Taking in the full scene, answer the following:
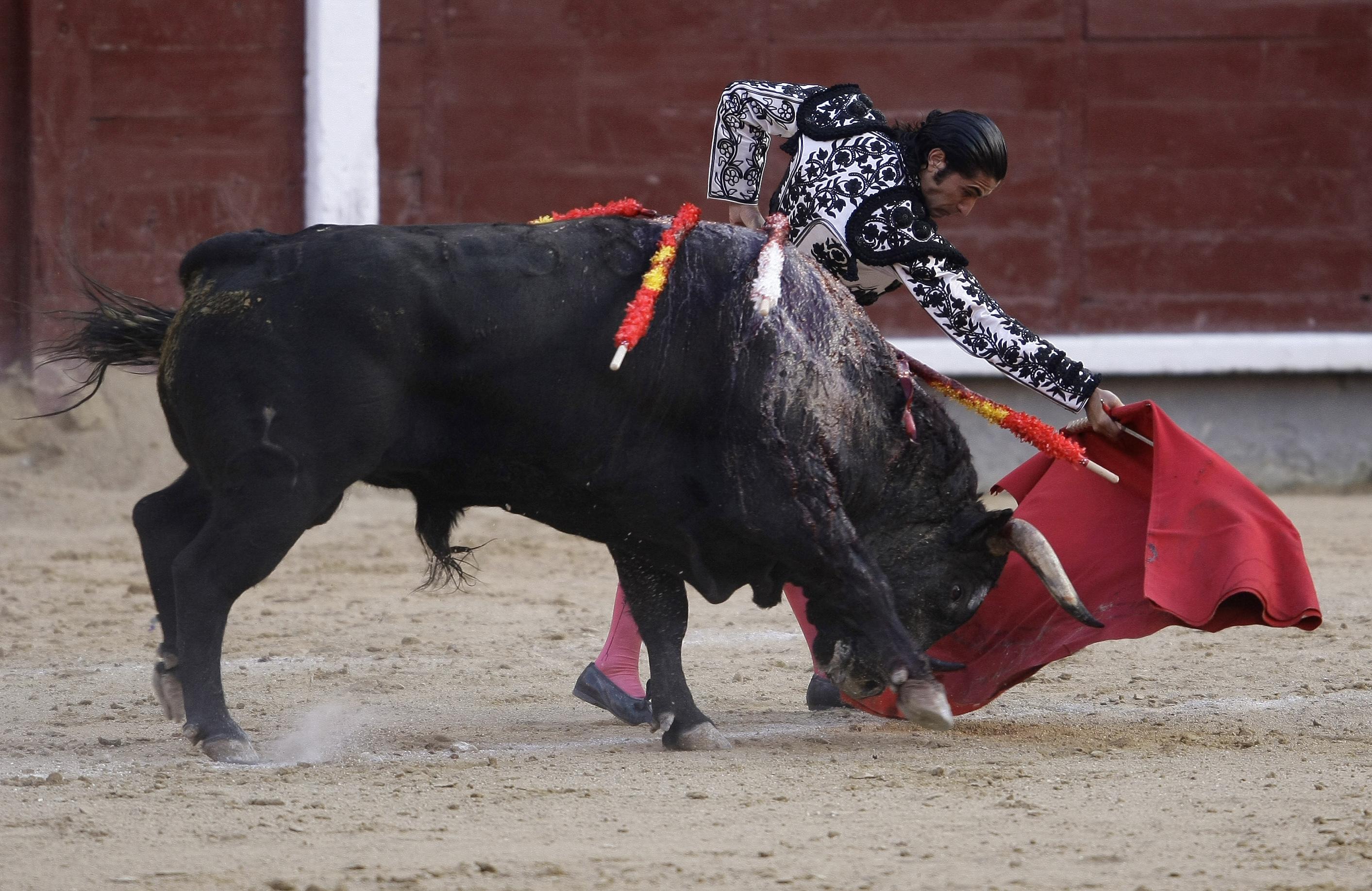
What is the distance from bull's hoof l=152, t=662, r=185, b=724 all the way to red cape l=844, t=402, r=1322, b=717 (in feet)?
4.74

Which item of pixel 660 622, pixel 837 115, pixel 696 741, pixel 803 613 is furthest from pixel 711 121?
pixel 696 741

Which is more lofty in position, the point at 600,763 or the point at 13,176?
the point at 13,176

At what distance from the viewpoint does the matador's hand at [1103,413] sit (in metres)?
3.71

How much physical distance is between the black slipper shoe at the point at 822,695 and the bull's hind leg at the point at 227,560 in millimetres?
1293

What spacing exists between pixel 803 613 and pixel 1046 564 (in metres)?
0.65

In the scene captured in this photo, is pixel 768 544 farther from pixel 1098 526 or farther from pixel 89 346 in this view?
pixel 89 346

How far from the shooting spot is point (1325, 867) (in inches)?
104

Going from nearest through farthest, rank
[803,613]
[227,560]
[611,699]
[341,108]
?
[227,560]
[611,699]
[803,613]
[341,108]

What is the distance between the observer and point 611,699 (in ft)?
12.7

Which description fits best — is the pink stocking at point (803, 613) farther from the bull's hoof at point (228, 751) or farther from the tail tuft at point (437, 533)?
the bull's hoof at point (228, 751)

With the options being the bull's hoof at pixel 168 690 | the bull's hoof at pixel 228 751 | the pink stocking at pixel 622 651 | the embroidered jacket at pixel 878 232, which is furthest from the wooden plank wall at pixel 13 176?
the embroidered jacket at pixel 878 232

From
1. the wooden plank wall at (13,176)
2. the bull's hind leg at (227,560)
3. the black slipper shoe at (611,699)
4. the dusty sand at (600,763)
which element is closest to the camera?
the dusty sand at (600,763)

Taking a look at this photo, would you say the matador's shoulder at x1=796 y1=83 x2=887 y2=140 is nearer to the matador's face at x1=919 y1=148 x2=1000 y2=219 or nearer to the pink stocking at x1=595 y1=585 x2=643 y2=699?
the matador's face at x1=919 y1=148 x2=1000 y2=219

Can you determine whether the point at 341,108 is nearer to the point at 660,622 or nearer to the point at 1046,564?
the point at 660,622
